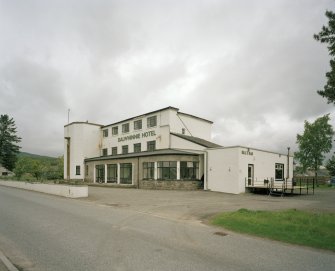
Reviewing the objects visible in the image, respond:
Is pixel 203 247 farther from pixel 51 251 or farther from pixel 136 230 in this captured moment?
pixel 51 251

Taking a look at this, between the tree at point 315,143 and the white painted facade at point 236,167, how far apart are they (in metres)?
23.7

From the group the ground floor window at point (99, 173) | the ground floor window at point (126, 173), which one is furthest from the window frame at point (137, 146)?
the ground floor window at point (99, 173)

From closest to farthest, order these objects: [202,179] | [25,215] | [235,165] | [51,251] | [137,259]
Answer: [137,259] < [51,251] < [25,215] < [235,165] < [202,179]

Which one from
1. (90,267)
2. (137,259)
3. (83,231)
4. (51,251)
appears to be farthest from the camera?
(83,231)

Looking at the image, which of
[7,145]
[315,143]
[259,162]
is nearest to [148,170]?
[259,162]

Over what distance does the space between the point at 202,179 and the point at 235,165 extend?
5641 mm

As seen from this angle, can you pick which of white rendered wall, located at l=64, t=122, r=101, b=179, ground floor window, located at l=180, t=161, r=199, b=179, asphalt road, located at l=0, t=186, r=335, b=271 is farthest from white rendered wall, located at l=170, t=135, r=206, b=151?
asphalt road, located at l=0, t=186, r=335, b=271

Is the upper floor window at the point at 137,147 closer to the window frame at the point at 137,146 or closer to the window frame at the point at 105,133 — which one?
the window frame at the point at 137,146

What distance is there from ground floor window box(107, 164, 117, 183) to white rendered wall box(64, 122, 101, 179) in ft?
30.6

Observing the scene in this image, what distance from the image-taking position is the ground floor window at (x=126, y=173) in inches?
1582

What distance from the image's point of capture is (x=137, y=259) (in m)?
7.14

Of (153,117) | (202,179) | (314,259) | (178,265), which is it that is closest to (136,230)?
(178,265)

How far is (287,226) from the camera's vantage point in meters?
10.9

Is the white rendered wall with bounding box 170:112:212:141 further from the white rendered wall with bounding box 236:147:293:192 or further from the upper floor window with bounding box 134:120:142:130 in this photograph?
the white rendered wall with bounding box 236:147:293:192
